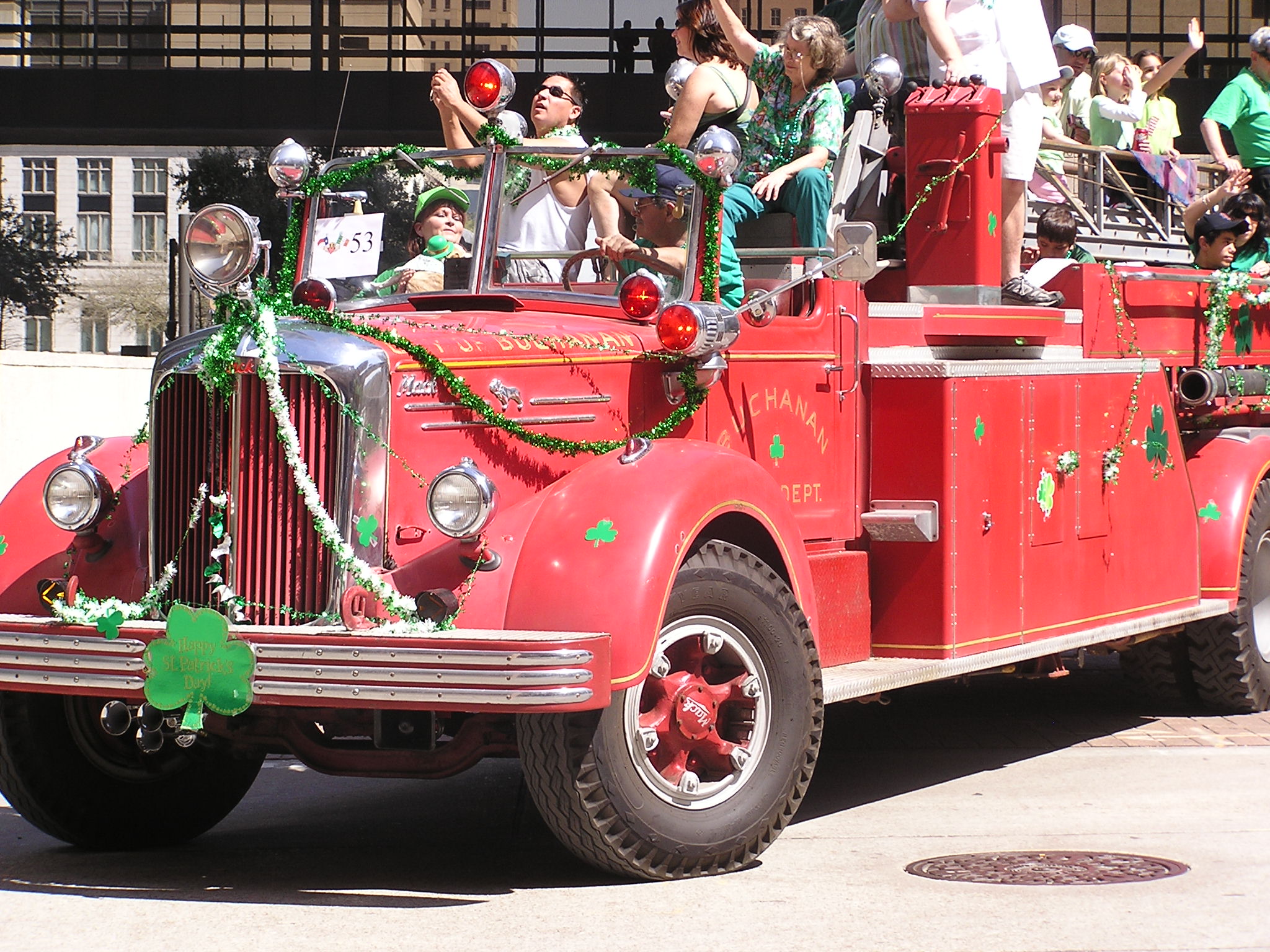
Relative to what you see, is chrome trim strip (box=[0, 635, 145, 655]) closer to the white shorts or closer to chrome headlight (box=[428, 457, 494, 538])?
chrome headlight (box=[428, 457, 494, 538])

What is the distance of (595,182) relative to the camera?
669 centimetres

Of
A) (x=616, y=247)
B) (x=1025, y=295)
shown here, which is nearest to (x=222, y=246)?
(x=616, y=247)

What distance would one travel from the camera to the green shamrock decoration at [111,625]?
560cm

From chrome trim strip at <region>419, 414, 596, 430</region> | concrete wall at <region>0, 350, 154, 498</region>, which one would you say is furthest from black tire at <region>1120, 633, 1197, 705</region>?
concrete wall at <region>0, 350, 154, 498</region>

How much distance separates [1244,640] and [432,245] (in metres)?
4.43

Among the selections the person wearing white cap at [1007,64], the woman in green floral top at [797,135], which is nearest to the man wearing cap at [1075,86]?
the person wearing white cap at [1007,64]

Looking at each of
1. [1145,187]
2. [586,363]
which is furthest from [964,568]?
[1145,187]

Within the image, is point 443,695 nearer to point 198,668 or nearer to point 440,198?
point 198,668

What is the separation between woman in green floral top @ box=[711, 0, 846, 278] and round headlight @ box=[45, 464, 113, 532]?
2496 mm

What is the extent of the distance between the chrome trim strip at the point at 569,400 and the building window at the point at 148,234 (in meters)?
60.1

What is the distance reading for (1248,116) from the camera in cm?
1078

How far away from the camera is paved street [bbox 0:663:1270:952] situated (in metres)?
5.19

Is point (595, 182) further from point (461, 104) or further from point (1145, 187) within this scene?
point (1145, 187)

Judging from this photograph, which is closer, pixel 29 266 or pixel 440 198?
pixel 440 198
